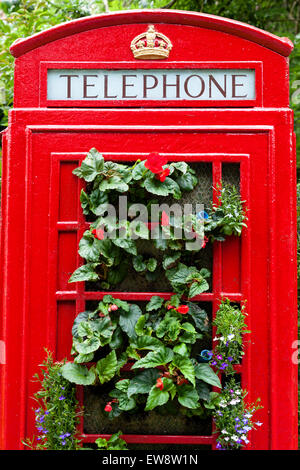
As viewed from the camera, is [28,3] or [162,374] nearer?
[162,374]

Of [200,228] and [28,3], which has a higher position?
[28,3]

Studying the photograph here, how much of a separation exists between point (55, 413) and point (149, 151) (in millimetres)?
1389

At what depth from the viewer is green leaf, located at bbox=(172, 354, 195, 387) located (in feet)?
7.13

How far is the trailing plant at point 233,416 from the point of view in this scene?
7.38ft

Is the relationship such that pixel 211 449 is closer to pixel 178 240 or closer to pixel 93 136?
pixel 178 240

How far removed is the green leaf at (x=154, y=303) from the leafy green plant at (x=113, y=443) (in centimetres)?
63

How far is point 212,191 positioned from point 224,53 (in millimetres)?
723

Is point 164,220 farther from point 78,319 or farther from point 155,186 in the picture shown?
point 78,319

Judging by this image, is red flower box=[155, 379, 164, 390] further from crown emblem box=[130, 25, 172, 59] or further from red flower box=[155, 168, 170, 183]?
crown emblem box=[130, 25, 172, 59]

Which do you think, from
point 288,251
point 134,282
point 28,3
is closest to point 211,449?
point 134,282

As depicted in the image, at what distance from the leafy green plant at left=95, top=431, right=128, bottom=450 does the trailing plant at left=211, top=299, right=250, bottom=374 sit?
1.93 feet

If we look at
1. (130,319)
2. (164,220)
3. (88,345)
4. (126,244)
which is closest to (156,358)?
(130,319)

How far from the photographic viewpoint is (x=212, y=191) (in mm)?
2434

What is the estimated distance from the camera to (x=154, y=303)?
7.68 ft
